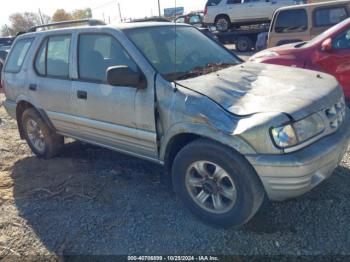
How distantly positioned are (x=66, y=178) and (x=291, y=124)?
Answer: 2.88 metres

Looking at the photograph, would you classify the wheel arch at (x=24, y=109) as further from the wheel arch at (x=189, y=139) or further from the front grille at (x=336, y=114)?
the front grille at (x=336, y=114)

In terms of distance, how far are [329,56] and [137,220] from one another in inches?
160

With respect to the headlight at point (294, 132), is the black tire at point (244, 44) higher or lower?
lower

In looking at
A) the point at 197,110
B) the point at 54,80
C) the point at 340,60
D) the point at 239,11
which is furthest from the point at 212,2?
the point at 197,110

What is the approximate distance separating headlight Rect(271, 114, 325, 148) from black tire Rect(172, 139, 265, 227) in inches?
12.3

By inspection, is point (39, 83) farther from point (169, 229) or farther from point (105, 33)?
point (169, 229)

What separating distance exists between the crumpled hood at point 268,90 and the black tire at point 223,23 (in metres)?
14.4

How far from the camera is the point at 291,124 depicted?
102 inches

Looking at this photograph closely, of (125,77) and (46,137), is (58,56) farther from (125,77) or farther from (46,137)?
(125,77)

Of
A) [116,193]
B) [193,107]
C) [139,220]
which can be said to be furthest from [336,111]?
[116,193]

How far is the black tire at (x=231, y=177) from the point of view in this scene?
2.71 meters

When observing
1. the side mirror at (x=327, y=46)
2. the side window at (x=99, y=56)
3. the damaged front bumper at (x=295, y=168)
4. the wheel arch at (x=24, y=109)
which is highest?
the side window at (x=99, y=56)

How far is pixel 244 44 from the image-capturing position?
16.2 meters

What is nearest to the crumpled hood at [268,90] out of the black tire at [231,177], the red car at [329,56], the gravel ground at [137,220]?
the black tire at [231,177]
